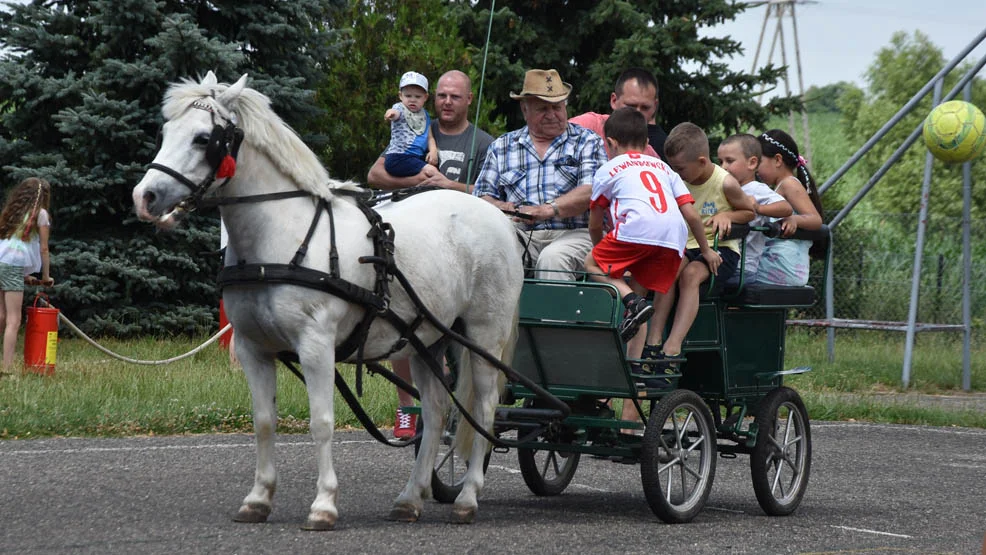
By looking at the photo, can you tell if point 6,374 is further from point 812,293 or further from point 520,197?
point 812,293

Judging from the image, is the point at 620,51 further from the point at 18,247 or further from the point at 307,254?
the point at 307,254

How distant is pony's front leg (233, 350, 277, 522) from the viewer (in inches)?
252

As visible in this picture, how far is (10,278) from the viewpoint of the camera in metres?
13.4

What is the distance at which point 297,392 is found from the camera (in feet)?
38.8

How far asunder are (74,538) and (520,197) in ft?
10.6

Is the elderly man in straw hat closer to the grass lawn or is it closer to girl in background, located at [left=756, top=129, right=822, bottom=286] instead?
girl in background, located at [left=756, top=129, right=822, bottom=286]

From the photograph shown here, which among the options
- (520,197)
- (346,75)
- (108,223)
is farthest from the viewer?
(346,75)

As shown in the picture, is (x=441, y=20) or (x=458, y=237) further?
(x=441, y=20)

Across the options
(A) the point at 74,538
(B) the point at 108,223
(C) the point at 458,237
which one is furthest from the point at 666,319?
(B) the point at 108,223

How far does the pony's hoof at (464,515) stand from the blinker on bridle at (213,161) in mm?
1981

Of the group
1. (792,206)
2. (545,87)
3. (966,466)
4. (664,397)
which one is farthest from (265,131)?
(966,466)

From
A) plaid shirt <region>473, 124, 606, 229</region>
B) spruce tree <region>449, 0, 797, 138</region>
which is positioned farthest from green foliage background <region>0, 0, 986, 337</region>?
plaid shirt <region>473, 124, 606, 229</region>

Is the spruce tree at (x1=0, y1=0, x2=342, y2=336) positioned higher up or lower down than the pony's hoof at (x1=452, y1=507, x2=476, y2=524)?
higher up

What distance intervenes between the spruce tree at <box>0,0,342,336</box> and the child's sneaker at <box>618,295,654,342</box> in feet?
31.9
